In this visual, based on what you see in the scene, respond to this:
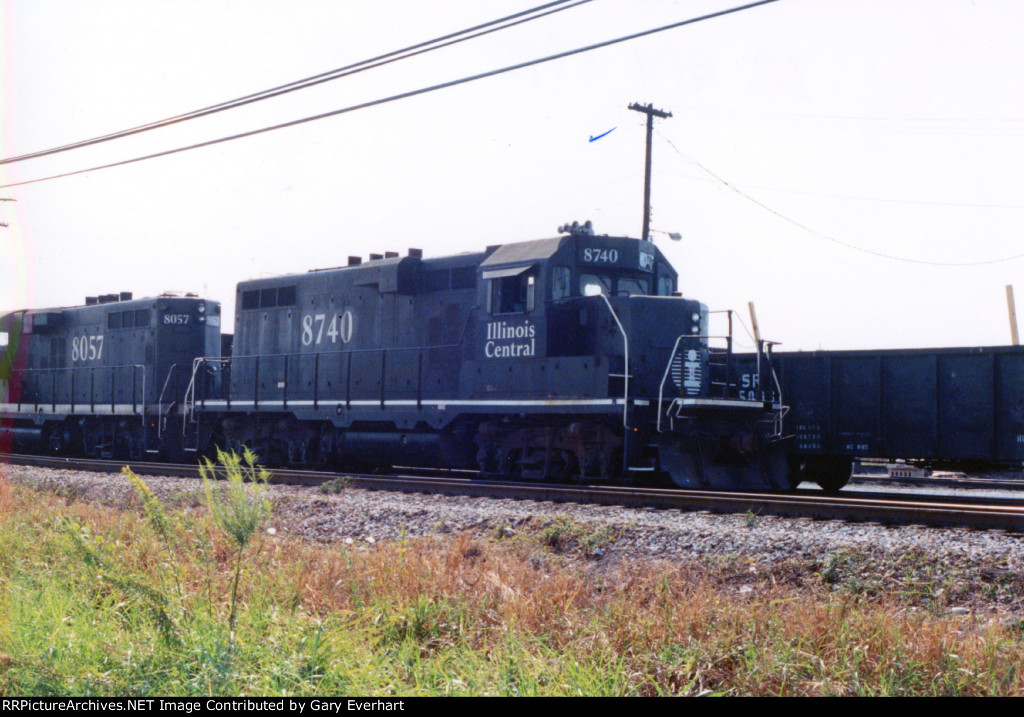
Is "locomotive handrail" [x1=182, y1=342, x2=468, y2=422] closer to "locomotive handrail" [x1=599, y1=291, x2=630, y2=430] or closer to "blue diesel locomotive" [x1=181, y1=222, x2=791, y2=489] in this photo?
"blue diesel locomotive" [x1=181, y1=222, x2=791, y2=489]

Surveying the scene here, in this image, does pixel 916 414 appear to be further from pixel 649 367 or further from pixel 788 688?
pixel 788 688

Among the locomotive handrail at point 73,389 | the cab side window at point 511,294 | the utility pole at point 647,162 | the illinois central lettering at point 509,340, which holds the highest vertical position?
the utility pole at point 647,162

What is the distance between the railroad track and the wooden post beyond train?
89 centimetres

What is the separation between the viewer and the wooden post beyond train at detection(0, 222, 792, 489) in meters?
12.7

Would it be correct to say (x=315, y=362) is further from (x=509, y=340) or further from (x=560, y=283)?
(x=560, y=283)

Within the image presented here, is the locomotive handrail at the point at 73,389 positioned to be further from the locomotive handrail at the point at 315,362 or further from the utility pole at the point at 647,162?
Answer: the utility pole at the point at 647,162

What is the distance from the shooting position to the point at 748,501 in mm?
10062

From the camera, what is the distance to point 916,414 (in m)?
14.8

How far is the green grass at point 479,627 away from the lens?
4586mm

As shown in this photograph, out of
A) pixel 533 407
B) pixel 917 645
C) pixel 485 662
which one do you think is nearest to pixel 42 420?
pixel 533 407

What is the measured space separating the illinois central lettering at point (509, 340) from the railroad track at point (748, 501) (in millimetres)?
1882

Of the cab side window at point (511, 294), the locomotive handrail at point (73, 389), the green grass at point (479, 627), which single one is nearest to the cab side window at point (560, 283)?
the cab side window at point (511, 294)
